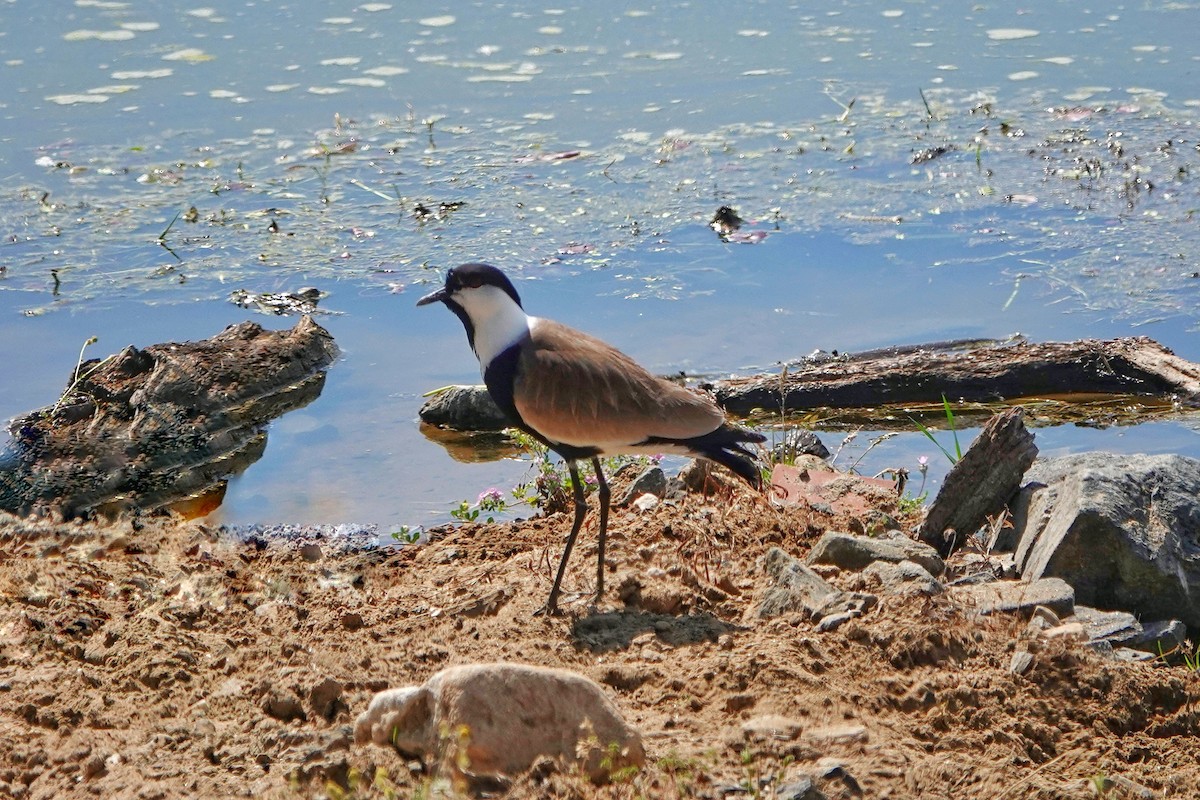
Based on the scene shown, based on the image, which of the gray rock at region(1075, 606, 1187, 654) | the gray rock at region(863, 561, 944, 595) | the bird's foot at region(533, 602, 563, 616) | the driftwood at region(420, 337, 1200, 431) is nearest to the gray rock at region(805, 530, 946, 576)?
the gray rock at region(863, 561, 944, 595)

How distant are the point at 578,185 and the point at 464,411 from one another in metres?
3.55

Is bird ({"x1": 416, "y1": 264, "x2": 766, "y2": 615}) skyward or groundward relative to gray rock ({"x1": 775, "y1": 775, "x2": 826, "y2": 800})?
skyward

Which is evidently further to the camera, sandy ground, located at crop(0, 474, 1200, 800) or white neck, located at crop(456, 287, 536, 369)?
white neck, located at crop(456, 287, 536, 369)

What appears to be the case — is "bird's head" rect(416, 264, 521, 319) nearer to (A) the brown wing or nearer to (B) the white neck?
(B) the white neck

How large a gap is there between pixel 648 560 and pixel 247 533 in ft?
7.57

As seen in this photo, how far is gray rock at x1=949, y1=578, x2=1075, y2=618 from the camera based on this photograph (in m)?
4.80

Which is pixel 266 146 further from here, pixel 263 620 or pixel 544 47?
pixel 263 620

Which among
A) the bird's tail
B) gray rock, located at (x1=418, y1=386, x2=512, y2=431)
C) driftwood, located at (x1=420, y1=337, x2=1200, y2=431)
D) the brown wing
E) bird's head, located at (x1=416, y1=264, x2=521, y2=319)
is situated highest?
bird's head, located at (x1=416, y1=264, x2=521, y2=319)

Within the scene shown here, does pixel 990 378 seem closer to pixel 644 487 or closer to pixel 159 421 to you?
pixel 644 487

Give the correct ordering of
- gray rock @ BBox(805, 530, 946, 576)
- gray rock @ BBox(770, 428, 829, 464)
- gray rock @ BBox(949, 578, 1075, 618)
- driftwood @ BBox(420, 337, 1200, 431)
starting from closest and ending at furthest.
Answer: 1. gray rock @ BBox(949, 578, 1075, 618)
2. gray rock @ BBox(805, 530, 946, 576)
3. gray rock @ BBox(770, 428, 829, 464)
4. driftwood @ BBox(420, 337, 1200, 431)

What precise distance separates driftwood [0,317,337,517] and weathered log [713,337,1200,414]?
8.49 feet

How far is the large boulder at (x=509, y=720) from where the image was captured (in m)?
3.41

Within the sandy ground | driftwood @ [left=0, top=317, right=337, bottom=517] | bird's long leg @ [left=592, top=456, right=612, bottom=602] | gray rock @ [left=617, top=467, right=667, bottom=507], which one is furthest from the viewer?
driftwood @ [left=0, top=317, right=337, bottom=517]

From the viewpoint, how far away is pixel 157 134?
11.9 meters
